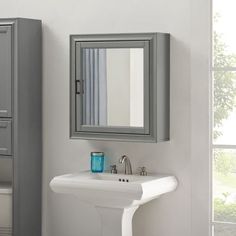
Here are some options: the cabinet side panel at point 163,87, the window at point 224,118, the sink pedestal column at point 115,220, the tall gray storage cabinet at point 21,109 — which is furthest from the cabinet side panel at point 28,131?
the window at point 224,118

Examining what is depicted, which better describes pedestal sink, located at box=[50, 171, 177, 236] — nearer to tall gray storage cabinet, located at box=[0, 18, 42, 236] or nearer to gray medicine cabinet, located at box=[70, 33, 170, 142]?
gray medicine cabinet, located at box=[70, 33, 170, 142]

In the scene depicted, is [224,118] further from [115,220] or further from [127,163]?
[115,220]

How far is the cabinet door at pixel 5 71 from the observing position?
430cm

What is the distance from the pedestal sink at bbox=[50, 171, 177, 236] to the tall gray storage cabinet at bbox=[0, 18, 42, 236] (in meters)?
0.41

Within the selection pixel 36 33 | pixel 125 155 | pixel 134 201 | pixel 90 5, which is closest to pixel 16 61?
pixel 36 33

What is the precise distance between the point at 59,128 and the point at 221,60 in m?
1.18

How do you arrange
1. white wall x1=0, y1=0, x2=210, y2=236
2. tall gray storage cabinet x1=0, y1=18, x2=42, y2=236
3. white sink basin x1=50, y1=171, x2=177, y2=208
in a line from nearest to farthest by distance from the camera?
white sink basin x1=50, y1=171, x2=177, y2=208, white wall x1=0, y1=0, x2=210, y2=236, tall gray storage cabinet x1=0, y1=18, x2=42, y2=236

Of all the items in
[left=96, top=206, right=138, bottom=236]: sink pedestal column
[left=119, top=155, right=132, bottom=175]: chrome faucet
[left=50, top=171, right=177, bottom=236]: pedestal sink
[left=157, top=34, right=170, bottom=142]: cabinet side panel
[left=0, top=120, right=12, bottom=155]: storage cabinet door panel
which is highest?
[left=157, top=34, right=170, bottom=142]: cabinet side panel

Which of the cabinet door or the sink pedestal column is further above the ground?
the cabinet door

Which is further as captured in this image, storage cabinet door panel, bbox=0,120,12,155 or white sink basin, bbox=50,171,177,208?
Answer: storage cabinet door panel, bbox=0,120,12,155

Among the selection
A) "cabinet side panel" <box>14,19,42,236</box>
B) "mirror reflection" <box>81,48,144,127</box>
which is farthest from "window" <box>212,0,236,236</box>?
"cabinet side panel" <box>14,19,42,236</box>

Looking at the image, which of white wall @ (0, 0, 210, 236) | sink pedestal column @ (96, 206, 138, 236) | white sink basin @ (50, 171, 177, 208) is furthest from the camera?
white wall @ (0, 0, 210, 236)

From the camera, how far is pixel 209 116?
412 centimetres

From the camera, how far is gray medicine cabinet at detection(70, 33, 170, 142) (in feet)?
Result: 13.2
